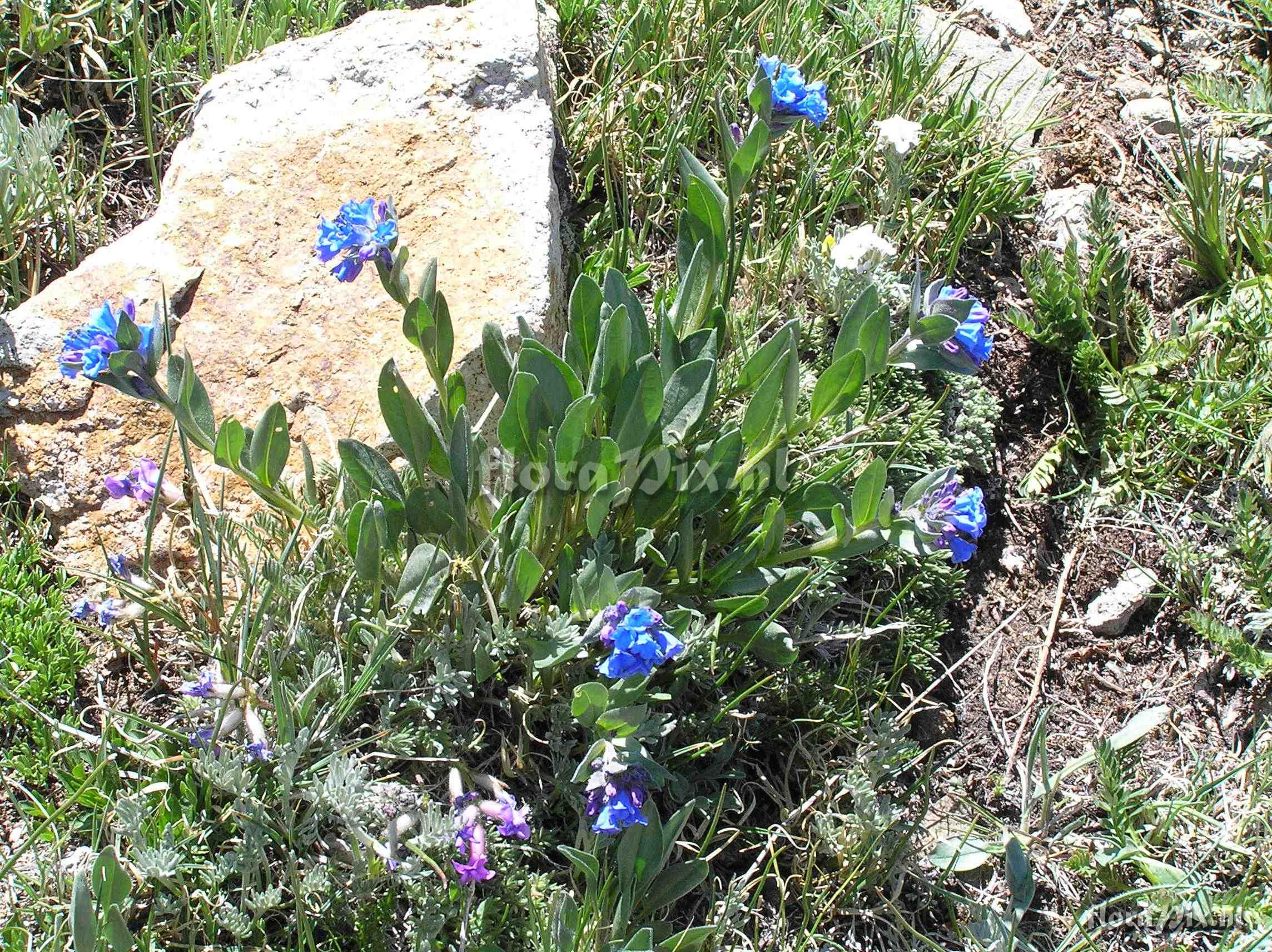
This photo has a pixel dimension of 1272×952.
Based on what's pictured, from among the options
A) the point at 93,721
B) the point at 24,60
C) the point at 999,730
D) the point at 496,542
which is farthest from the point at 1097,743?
the point at 24,60

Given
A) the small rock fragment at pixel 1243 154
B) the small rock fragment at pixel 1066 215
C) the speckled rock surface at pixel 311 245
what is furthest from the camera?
the small rock fragment at pixel 1243 154

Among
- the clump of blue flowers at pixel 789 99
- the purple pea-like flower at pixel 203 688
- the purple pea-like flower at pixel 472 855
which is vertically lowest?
the purple pea-like flower at pixel 472 855

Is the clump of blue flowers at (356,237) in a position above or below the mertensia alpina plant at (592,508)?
above

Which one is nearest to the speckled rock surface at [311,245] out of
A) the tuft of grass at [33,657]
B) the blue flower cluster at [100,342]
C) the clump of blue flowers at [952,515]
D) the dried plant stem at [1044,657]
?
the tuft of grass at [33,657]

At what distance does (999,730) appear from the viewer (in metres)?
2.52

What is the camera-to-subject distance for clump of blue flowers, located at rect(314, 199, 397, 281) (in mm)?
1943

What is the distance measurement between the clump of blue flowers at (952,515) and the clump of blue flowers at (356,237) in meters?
1.04

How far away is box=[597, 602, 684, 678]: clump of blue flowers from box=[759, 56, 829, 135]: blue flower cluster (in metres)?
1.04

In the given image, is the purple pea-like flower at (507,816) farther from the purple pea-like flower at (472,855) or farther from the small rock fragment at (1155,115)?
the small rock fragment at (1155,115)

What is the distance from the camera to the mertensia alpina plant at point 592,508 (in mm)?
1935

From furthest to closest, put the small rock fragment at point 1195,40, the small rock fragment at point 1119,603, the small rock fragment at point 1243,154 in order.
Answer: the small rock fragment at point 1195,40 < the small rock fragment at point 1243,154 < the small rock fragment at point 1119,603

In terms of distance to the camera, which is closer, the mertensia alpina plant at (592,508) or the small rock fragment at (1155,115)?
the mertensia alpina plant at (592,508)

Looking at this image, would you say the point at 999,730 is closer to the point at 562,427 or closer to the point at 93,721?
the point at 562,427

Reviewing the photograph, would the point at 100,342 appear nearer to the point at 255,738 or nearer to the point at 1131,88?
the point at 255,738
